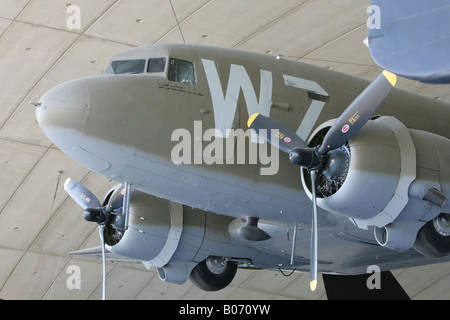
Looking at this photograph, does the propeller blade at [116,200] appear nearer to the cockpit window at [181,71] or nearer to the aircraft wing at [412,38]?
the cockpit window at [181,71]

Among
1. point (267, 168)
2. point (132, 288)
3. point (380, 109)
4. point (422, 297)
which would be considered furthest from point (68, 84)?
point (422, 297)

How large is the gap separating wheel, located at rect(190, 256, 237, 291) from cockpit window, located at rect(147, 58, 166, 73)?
5.05 m

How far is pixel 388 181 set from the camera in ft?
36.4

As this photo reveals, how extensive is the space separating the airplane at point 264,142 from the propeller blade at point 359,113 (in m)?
0.02

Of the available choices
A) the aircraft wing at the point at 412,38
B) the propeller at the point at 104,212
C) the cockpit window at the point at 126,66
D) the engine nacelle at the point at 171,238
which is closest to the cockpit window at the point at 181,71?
the cockpit window at the point at 126,66

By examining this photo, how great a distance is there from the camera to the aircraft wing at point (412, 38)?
8141mm

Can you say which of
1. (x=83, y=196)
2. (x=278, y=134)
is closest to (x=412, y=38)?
(x=278, y=134)

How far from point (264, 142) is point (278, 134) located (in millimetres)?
577

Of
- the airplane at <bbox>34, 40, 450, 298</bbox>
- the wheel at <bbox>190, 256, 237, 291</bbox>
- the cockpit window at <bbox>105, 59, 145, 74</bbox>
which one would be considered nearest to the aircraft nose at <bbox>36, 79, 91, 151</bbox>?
the airplane at <bbox>34, 40, 450, 298</bbox>

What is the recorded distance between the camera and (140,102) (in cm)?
1172

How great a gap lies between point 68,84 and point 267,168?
138 inches

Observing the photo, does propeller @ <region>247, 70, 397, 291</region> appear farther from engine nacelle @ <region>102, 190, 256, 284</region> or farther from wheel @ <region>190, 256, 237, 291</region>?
wheel @ <region>190, 256, 237, 291</region>

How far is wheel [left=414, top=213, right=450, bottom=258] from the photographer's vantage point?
11422 millimetres

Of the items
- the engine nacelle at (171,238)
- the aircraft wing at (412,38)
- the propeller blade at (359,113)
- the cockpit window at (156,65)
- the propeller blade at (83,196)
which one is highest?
the aircraft wing at (412,38)
